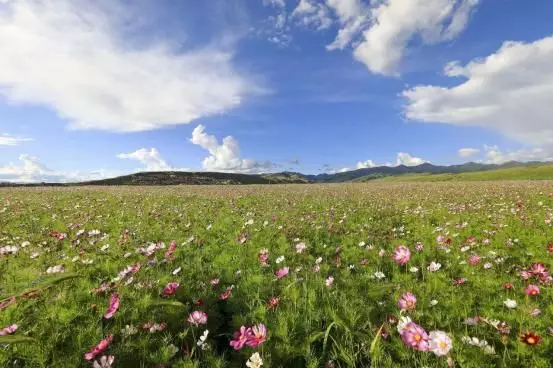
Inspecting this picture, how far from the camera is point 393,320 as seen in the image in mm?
3881

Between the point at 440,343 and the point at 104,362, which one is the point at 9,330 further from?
the point at 440,343

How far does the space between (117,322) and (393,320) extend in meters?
3.21

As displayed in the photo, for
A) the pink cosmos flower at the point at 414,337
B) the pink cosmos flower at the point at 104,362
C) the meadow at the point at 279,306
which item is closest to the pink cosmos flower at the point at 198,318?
the meadow at the point at 279,306

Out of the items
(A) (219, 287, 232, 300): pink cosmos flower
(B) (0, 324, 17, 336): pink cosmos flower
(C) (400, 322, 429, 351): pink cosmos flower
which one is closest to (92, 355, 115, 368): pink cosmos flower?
(B) (0, 324, 17, 336): pink cosmos flower

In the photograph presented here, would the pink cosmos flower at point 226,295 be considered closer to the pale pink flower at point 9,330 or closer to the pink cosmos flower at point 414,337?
the pale pink flower at point 9,330

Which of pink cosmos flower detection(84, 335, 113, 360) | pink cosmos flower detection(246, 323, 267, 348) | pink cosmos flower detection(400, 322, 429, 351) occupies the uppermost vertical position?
pink cosmos flower detection(400, 322, 429, 351)

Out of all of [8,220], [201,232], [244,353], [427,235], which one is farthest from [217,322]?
[8,220]

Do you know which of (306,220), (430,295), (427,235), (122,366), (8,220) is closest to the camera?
(122,366)

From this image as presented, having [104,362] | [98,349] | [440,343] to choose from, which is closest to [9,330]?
[98,349]

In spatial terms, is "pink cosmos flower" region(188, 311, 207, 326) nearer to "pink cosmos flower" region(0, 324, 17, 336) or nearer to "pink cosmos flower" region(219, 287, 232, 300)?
"pink cosmos flower" region(219, 287, 232, 300)

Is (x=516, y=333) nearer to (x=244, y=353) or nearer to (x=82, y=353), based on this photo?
(x=244, y=353)

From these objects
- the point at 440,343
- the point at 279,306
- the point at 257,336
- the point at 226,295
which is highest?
the point at 440,343

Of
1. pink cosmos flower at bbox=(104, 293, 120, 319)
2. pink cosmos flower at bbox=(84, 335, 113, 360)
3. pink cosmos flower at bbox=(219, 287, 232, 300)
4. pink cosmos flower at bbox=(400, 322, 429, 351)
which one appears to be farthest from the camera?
pink cosmos flower at bbox=(219, 287, 232, 300)

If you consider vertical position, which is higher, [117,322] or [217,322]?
[117,322]
